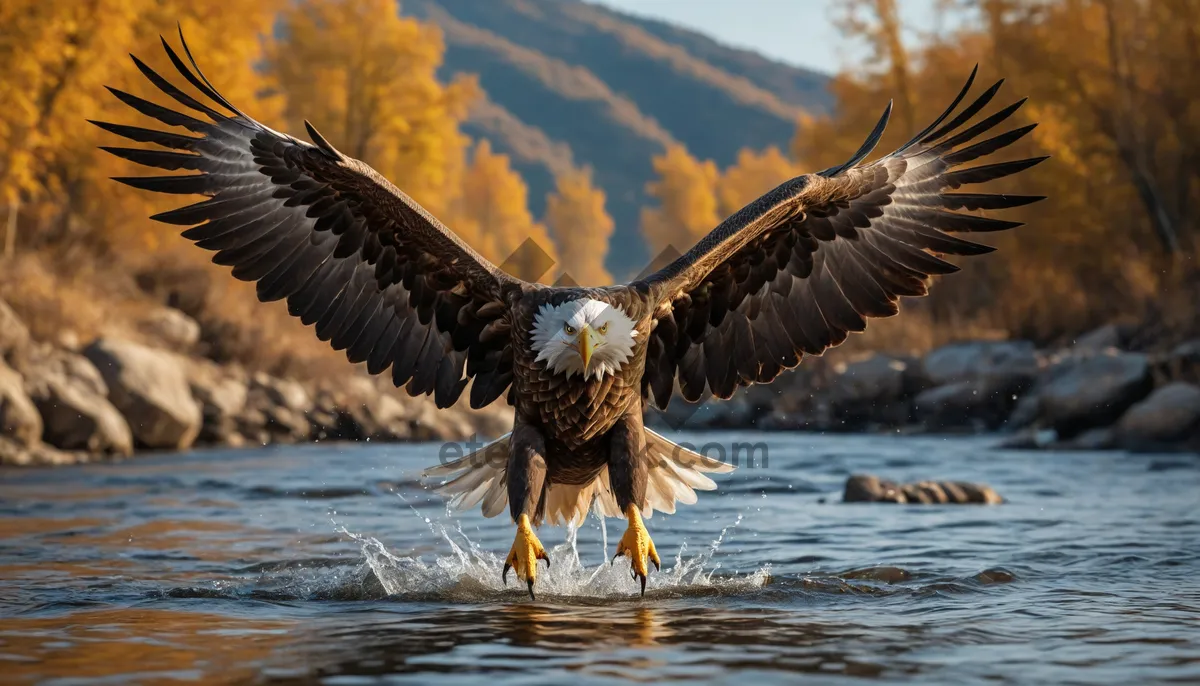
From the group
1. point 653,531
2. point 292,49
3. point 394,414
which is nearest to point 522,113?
point 292,49

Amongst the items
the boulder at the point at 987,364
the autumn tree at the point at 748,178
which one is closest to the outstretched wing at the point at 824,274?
the boulder at the point at 987,364

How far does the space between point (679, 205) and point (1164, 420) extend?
2250 inches

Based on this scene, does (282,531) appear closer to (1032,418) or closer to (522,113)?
(1032,418)

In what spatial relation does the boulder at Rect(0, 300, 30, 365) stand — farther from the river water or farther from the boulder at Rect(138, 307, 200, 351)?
the boulder at Rect(138, 307, 200, 351)

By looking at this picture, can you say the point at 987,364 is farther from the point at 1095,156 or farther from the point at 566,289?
the point at 566,289

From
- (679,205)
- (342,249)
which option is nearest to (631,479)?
(342,249)

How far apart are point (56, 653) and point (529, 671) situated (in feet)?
Result: 5.82

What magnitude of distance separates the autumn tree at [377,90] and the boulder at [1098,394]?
21.5 meters

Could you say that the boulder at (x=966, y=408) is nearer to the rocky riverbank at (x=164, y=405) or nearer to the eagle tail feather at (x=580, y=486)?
the rocky riverbank at (x=164, y=405)

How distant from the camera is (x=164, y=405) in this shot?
636 inches

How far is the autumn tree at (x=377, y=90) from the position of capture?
3466 cm

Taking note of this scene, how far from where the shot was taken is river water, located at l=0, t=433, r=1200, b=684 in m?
4.67

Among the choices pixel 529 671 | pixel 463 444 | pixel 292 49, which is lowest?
pixel 529 671

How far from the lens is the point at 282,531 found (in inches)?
361
